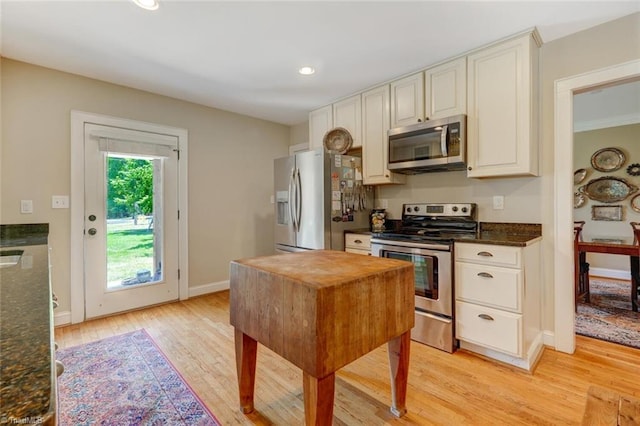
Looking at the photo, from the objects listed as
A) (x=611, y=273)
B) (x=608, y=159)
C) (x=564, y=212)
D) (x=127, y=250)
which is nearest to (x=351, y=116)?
(x=564, y=212)

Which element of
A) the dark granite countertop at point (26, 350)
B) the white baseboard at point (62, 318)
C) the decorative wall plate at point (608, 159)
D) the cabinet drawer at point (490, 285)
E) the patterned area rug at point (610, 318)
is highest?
the decorative wall plate at point (608, 159)

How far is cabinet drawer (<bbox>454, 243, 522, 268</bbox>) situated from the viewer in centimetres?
207

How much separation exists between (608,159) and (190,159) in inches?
247

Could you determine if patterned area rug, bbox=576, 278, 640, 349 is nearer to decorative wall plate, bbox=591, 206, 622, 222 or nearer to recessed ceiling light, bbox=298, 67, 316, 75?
decorative wall plate, bbox=591, 206, 622, 222

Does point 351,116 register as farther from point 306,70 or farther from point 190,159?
point 190,159

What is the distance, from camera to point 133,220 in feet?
10.9

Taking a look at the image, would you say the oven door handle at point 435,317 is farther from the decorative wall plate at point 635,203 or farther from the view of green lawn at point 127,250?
the decorative wall plate at point 635,203

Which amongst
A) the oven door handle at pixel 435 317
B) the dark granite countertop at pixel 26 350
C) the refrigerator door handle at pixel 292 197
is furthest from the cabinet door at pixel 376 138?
the dark granite countertop at pixel 26 350

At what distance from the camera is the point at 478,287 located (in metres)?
2.24

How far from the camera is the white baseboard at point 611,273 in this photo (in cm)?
454

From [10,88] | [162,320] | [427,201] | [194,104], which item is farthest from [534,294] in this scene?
[10,88]

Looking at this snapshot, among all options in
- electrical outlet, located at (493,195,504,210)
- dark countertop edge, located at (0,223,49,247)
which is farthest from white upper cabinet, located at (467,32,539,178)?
dark countertop edge, located at (0,223,49,247)

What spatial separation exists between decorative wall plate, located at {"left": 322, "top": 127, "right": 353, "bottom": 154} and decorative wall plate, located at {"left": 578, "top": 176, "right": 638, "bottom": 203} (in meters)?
4.31

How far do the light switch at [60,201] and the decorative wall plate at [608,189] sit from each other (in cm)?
712
